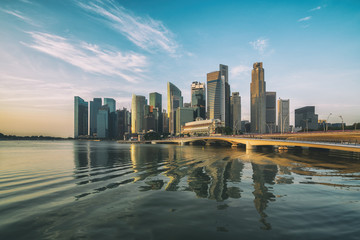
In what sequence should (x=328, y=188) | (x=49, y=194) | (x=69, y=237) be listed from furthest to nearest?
(x=328, y=188) < (x=49, y=194) < (x=69, y=237)

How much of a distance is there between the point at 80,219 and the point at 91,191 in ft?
23.3

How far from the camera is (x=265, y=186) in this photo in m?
21.2

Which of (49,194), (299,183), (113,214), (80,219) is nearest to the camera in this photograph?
(80,219)

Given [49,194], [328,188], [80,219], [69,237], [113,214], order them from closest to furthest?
[69,237] → [80,219] → [113,214] → [49,194] → [328,188]

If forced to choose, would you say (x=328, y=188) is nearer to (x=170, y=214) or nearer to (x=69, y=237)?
(x=170, y=214)

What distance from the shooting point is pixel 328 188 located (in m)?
20.4

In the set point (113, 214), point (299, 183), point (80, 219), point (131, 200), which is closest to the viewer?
point (80, 219)

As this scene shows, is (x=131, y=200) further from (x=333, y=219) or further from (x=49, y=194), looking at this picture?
(x=333, y=219)

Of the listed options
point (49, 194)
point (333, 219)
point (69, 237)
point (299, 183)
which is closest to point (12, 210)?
point (49, 194)

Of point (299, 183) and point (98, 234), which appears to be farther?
point (299, 183)

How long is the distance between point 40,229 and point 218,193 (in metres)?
13.9

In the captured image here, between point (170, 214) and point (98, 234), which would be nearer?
point (98, 234)

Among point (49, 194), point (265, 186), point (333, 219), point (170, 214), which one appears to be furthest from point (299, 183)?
point (49, 194)

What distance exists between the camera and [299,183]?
22797 mm
